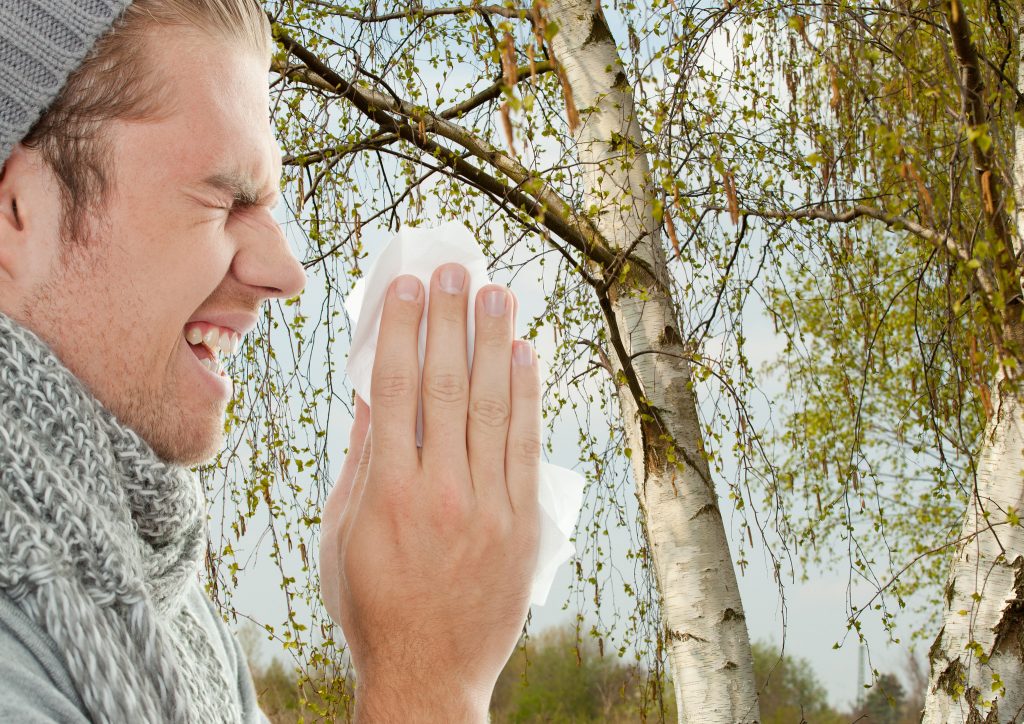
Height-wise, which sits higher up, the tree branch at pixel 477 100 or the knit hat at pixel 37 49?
the tree branch at pixel 477 100

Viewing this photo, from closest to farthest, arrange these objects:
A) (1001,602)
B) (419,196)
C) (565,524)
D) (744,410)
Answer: (565,524)
(1001,602)
(744,410)
(419,196)

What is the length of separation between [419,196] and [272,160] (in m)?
2.52

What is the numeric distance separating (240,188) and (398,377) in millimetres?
343

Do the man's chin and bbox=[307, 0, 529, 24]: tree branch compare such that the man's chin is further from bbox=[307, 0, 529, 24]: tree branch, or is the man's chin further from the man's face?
bbox=[307, 0, 529, 24]: tree branch

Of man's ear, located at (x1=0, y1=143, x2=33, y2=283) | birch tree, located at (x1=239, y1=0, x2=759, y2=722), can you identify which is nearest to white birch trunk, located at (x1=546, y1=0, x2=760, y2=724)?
birch tree, located at (x1=239, y1=0, x2=759, y2=722)

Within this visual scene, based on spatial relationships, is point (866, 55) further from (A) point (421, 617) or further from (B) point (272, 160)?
(A) point (421, 617)

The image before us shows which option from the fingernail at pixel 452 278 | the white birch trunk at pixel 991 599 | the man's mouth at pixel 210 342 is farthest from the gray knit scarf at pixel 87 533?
the white birch trunk at pixel 991 599

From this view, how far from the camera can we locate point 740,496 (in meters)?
3.48

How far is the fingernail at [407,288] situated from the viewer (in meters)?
1.17

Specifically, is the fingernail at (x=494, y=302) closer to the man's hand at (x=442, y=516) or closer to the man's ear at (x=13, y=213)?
the man's hand at (x=442, y=516)

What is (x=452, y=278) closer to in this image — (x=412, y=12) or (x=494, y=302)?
(x=494, y=302)

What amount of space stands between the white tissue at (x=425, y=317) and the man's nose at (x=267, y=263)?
10 cm

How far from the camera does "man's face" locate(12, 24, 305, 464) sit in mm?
1140

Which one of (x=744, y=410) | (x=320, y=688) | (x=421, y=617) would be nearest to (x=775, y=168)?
(x=744, y=410)
